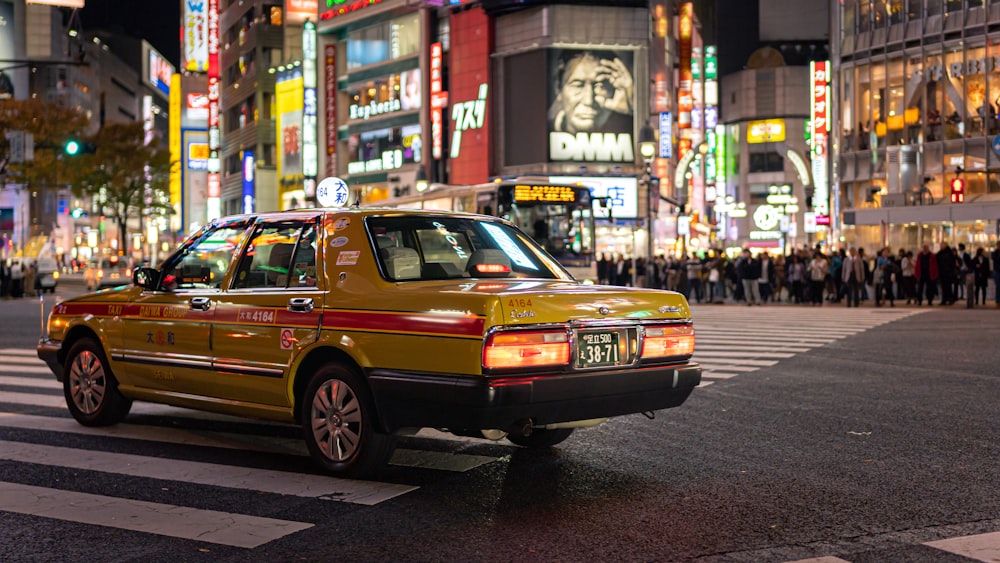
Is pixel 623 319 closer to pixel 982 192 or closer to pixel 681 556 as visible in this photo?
pixel 681 556

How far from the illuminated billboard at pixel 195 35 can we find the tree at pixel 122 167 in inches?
1518

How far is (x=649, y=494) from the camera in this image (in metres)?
6.02

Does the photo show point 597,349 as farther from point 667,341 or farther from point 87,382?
point 87,382

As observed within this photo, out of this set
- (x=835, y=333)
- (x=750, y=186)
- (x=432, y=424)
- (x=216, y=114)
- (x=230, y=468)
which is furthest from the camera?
(x=750, y=186)

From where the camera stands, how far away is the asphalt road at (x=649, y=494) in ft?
16.2

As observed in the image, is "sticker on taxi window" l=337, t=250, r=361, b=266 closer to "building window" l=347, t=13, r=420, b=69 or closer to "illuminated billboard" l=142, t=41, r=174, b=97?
"building window" l=347, t=13, r=420, b=69

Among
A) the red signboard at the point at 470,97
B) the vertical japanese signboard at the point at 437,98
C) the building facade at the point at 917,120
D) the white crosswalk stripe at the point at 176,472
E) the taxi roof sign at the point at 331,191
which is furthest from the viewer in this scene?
the vertical japanese signboard at the point at 437,98

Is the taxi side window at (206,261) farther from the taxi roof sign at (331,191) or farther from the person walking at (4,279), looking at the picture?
the person walking at (4,279)

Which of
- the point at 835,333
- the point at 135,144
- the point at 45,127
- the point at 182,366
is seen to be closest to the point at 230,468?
the point at 182,366

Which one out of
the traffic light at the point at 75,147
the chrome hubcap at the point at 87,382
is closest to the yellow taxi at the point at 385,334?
the chrome hubcap at the point at 87,382

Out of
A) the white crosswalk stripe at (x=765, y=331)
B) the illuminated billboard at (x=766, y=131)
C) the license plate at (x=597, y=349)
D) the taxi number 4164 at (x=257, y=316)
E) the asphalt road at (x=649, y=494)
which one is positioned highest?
the illuminated billboard at (x=766, y=131)

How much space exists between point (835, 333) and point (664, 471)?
12944 millimetres

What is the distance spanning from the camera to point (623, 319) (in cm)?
628

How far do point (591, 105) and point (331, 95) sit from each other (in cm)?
1982
